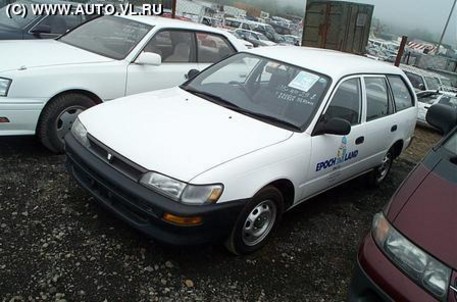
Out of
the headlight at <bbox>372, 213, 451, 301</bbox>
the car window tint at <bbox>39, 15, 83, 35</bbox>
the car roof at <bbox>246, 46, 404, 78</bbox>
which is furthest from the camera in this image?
the car window tint at <bbox>39, 15, 83, 35</bbox>

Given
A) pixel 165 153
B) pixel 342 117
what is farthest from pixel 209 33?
pixel 165 153

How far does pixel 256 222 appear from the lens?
3.19 meters

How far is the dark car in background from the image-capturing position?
6344 mm

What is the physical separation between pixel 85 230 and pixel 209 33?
3385mm

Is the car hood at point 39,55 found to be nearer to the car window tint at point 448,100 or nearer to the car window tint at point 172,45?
the car window tint at point 172,45

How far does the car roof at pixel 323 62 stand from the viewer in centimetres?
382

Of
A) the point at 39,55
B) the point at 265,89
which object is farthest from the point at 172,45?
the point at 265,89

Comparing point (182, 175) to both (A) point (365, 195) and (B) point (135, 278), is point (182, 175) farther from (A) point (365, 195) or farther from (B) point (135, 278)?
(A) point (365, 195)

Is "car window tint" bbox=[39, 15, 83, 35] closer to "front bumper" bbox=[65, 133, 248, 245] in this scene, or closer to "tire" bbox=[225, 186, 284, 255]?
"front bumper" bbox=[65, 133, 248, 245]

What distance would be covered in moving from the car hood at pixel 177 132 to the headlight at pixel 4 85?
104cm

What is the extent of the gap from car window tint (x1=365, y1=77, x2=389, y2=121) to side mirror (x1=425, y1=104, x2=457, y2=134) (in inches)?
34.9

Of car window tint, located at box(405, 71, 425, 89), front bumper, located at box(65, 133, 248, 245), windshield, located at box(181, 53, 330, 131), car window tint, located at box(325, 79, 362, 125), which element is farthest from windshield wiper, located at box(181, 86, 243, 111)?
car window tint, located at box(405, 71, 425, 89)

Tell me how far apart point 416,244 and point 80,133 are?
8.28 ft

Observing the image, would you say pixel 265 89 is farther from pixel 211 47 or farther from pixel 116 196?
pixel 211 47
